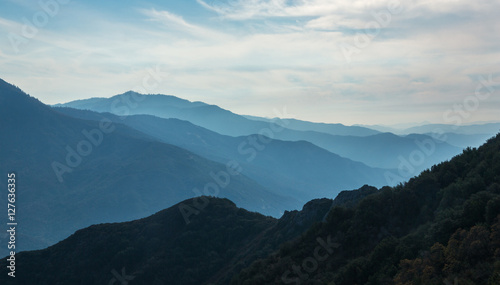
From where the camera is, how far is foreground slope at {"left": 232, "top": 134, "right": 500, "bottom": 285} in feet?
69.1

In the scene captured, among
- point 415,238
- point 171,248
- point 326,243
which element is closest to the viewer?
point 415,238

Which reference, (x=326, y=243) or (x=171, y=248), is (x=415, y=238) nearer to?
(x=326, y=243)

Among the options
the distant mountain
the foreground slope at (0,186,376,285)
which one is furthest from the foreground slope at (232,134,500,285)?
the foreground slope at (0,186,376,285)

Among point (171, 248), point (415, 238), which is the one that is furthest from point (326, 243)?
point (171, 248)

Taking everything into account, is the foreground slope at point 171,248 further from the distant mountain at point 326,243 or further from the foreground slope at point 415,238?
the foreground slope at point 415,238

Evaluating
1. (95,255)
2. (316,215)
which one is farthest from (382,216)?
(95,255)

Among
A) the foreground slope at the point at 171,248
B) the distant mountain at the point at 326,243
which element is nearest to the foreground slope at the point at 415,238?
the distant mountain at the point at 326,243

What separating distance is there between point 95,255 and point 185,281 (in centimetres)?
1977

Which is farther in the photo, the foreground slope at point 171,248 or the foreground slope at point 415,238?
the foreground slope at point 171,248

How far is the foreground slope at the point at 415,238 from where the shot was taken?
21.1 m

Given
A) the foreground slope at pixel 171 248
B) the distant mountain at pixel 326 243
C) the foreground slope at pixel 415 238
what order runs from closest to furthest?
the foreground slope at pixel 415 238 < the distant mountain at pixel 326 243 < the foreground slope at pixel 171 248

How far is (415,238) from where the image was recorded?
88.8ft

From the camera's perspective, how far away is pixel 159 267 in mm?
63406

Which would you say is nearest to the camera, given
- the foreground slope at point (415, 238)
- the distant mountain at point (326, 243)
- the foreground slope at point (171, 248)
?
the foreground slope at point (415, 238)
